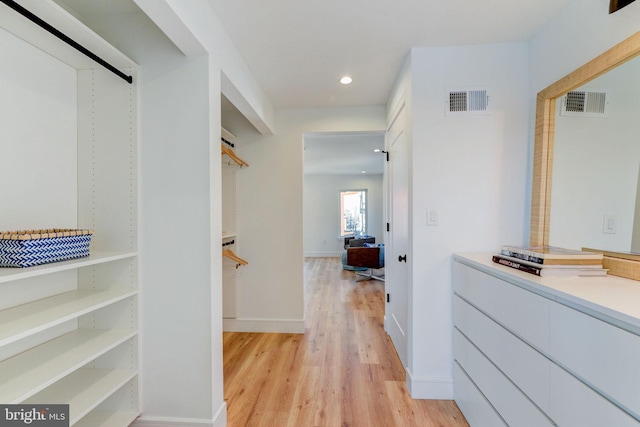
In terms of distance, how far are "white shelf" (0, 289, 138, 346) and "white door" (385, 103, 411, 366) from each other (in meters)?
1.89

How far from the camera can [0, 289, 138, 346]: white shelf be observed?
0.99 meters

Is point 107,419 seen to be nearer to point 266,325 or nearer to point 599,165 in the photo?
point 266,325

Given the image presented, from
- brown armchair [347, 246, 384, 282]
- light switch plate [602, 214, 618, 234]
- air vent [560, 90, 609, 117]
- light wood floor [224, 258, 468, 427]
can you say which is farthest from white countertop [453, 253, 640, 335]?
brown armchair [347, 246, 384, 282]

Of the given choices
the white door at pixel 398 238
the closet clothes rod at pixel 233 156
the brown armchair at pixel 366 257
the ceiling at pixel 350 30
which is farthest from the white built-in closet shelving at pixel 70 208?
the brown armchair at pixel 366 257

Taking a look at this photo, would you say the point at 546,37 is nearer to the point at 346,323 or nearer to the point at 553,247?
the point at 553,247

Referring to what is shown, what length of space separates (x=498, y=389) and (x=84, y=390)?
80.7 inches

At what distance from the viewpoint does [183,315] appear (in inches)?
61.9

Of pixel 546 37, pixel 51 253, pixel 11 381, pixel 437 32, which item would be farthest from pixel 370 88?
pixel 11 381

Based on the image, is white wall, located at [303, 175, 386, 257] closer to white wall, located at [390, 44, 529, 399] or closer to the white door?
the white door

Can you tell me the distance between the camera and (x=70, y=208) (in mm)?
1531

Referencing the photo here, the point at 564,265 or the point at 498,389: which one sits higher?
the point at 564,265

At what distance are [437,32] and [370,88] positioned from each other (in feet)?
2.83

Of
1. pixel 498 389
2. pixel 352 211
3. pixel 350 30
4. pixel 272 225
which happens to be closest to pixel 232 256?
pixel 272 225

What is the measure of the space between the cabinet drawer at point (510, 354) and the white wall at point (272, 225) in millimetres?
1865
